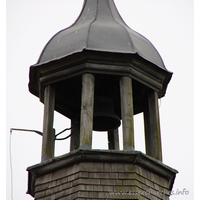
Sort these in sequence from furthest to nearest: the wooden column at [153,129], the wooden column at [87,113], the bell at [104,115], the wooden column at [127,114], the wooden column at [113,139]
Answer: the wooden column at [113,139]
the bell at [104,115]
the wooden column at [153,129]
the wooden column at [127,114]
the wooden column at [87,113]

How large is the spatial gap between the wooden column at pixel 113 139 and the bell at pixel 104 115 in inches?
29.4

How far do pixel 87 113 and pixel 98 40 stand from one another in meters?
2.13

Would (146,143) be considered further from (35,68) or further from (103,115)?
(35,68)

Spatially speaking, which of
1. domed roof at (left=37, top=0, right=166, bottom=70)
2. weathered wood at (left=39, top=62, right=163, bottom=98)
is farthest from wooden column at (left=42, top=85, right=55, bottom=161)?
domed roof at (left=37, top=0, right=166, bottom=70)

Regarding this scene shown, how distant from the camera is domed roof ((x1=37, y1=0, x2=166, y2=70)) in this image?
50.5 feet

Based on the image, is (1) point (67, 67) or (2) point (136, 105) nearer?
(1) point (67, 67)

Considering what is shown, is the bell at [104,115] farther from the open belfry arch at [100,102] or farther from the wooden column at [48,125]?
the wooden column at [48,125]

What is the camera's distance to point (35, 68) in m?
15.9

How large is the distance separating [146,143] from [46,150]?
3.20 m

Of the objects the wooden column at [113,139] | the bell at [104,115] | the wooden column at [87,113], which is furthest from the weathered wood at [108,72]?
the wooden column at [113,139]

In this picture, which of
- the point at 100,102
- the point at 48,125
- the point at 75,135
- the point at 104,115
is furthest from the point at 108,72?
the point at 75,135

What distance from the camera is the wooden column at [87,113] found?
561 inches

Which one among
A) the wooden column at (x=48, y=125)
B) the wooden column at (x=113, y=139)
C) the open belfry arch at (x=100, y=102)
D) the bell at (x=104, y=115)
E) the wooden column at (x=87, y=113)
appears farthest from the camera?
the wooden column at (x=113, y=139)

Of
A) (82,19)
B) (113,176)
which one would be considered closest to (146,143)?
(113,176)
